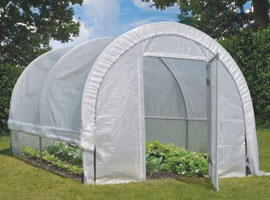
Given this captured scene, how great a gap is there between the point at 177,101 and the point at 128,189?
458cm

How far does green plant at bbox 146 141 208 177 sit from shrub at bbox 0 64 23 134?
876cm

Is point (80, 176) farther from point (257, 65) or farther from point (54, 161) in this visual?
point (257, 65)

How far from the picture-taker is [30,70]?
37.0 ft

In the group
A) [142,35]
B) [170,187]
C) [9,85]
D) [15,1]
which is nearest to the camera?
[170,187]

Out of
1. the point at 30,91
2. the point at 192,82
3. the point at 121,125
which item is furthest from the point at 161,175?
the point at 30,91

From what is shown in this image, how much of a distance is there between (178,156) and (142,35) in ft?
8.26

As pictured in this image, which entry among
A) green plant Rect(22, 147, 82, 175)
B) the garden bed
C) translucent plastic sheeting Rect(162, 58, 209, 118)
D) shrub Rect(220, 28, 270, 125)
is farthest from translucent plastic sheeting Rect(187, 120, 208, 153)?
shrub Rect(220, 28, 270, 125)

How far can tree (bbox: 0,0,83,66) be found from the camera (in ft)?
65.6

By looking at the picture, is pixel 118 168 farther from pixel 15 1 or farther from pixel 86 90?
pixel 15 1

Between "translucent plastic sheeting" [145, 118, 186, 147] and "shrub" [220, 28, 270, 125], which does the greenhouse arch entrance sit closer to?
"translucent plastic sheeting" [145, 118, 186, 147]

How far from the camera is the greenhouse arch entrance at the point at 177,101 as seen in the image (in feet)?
34.9

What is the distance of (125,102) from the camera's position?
7613 millimetres

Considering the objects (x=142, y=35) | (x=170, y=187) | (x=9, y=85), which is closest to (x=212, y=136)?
(x=170, y=187)

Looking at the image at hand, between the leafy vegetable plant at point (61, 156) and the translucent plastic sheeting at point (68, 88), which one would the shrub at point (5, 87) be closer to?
the leafy vegetable plant at point (61, 156)
